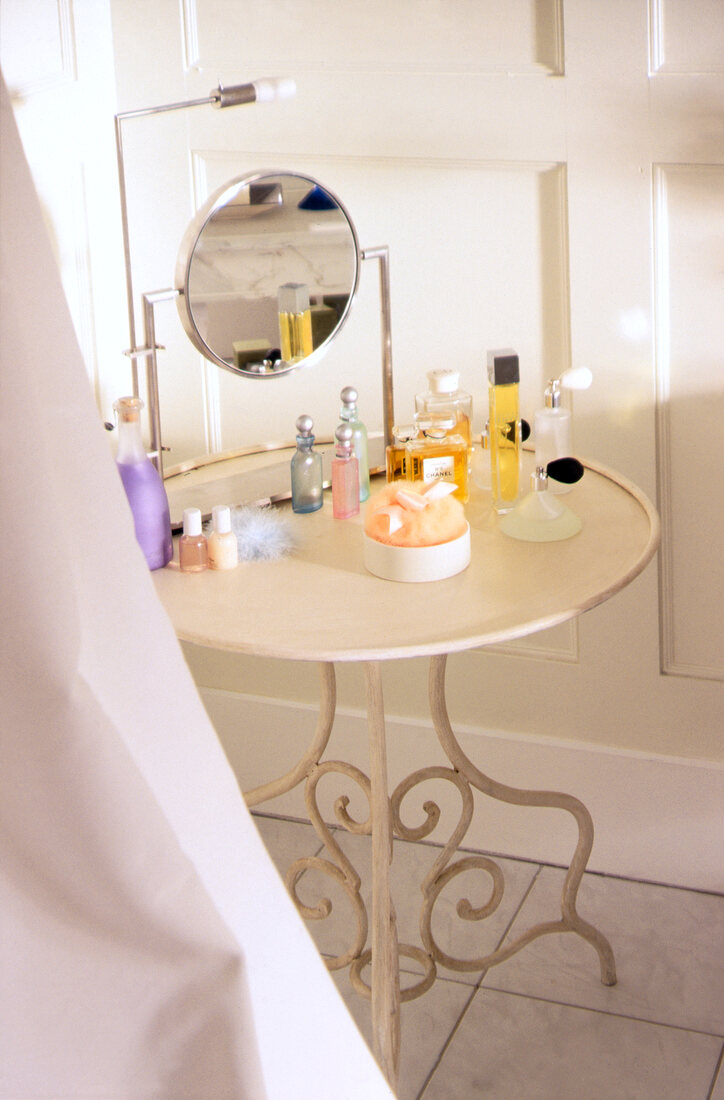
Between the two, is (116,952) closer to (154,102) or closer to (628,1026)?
(628,1026)

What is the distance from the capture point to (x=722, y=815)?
181cm

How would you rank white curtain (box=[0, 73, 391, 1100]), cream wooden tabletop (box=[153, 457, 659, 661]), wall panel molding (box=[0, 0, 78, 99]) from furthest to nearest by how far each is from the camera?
wall panel molding (box=[0, 0, 78, 99]), cream wooden tabletop (box=[153, 457, 659, 661]), white curtain (box=[0, 73, 391, 1100])

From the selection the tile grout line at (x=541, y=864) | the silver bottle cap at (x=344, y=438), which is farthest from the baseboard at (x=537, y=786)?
the silver bottle cap at (x=344, y=438)

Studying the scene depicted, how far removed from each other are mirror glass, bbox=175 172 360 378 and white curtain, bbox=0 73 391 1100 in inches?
31.8

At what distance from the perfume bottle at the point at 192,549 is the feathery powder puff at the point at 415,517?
0.19 metres

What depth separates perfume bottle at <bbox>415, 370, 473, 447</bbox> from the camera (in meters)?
1.43

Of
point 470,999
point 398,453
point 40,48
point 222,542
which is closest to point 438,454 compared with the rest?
point 398,453

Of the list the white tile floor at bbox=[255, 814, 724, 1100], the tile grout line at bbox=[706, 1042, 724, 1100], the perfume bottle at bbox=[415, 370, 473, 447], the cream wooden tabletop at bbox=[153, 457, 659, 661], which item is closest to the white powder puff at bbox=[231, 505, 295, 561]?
the cream wooden tabletop at bbox=[153, 457, 659, 661]

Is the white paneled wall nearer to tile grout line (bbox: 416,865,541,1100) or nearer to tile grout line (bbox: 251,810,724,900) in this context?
tile grout line (bbox: 251,810,724,900)

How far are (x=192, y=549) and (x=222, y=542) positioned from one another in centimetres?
3

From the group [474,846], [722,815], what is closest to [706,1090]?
[722,815]

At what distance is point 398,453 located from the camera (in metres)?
1.47

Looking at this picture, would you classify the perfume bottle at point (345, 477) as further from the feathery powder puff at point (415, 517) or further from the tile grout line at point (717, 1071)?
the tile grout line at point (717, 1071)

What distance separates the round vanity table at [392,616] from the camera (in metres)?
1.16
